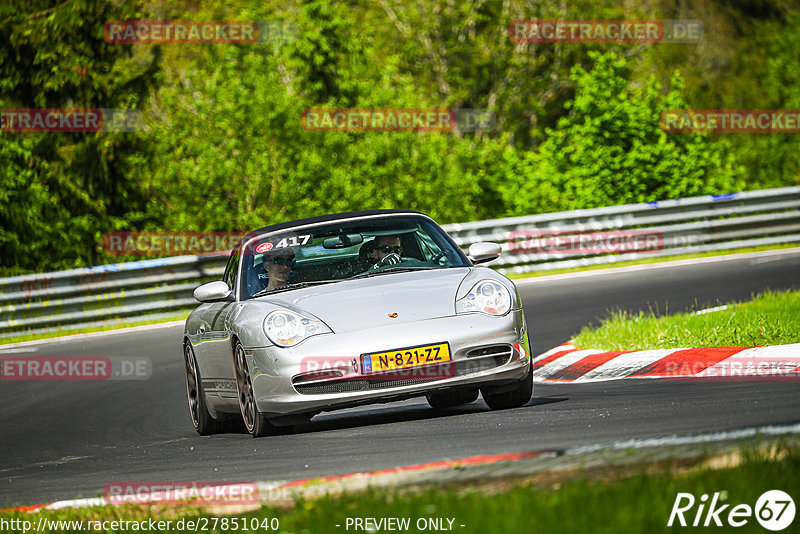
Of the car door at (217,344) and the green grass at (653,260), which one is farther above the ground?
the car door at (217,344)

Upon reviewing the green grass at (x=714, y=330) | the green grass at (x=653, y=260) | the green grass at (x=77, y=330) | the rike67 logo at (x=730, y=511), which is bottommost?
the green grass at (x=653, y=260)

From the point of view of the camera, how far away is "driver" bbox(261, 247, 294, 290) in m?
8.21

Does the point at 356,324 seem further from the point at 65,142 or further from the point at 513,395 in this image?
the point at 65,142

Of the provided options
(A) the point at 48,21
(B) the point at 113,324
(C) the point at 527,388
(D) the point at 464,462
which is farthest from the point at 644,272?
(A) the point at 48,21

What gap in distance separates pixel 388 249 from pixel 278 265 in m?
0.78

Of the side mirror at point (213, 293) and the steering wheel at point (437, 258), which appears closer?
the side mirror at point (213, 293)

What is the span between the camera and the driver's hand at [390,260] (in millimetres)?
8359

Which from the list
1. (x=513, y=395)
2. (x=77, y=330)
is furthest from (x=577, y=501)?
(x=77, y=330)

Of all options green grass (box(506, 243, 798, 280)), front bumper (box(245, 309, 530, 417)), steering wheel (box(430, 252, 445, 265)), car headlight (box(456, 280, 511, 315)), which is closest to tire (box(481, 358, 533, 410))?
front bumper (box(245, 309, 530, 417))

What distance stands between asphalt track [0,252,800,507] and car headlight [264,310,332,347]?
1.99 feet

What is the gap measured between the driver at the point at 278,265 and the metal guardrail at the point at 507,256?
9835 millimetres

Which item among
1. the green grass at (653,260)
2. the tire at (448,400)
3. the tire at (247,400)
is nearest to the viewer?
the tire at (247,400)

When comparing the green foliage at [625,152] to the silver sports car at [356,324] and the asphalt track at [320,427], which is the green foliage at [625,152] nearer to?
the asphalt track at [320,427]

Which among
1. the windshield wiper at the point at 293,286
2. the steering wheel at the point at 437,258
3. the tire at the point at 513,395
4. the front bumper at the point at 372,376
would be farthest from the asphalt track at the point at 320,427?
the steering wheel at the point at 437,258
